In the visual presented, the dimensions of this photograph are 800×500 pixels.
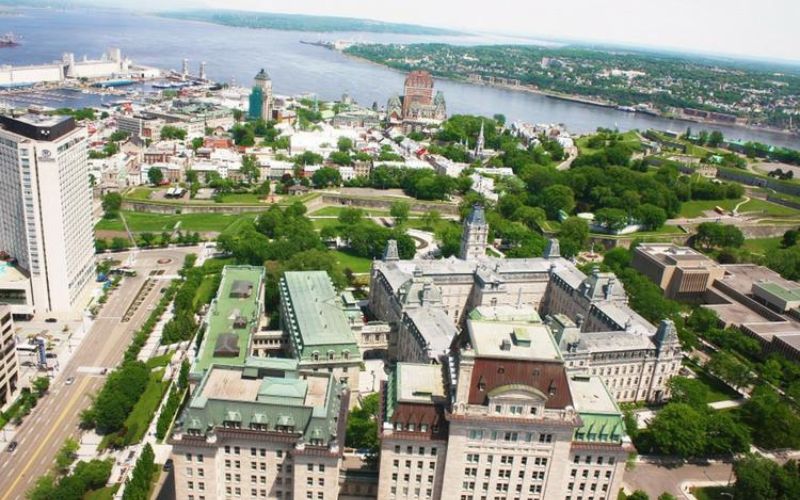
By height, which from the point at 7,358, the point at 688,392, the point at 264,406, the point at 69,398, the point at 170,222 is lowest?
the point at 170,222

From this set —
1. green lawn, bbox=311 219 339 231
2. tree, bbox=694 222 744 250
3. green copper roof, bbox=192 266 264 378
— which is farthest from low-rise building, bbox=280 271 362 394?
tree, bbox=694 222 744 250

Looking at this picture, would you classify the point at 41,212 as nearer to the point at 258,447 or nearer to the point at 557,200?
the point at 258,447

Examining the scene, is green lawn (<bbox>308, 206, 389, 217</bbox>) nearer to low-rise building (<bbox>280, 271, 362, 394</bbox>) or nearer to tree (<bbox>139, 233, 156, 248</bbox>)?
tree (<bbox>139, 233, 156, 248</bbox>)

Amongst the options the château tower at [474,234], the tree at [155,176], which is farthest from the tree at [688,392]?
the tree at [155,176]

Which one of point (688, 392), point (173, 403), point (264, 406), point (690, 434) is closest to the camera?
point (264, 406)

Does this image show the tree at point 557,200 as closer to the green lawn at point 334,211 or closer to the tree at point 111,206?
the green lawn at point 334,211

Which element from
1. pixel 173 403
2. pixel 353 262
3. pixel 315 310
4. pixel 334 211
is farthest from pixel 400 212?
pixel 173 403

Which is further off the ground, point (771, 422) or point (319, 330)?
point (319, 330)
